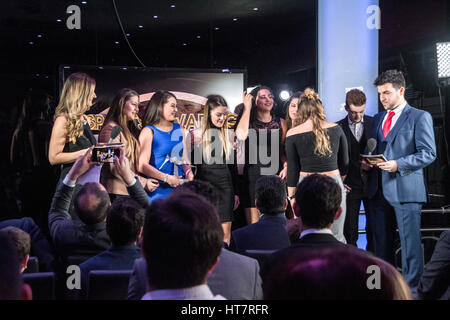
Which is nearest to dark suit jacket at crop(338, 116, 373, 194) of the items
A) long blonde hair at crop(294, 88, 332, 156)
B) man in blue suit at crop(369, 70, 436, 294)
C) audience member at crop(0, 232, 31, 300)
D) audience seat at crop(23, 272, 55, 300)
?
man in blue suit at crop(369, 70, 436, 294)

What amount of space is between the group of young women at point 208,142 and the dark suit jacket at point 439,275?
5.56 feet

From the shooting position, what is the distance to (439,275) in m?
1.97

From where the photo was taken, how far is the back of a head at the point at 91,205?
241 centimetres

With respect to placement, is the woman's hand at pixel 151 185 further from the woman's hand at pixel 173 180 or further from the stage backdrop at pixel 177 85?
the stage backdrop at pixel 177 85

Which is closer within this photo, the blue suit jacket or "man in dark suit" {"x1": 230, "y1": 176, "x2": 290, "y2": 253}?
"man in dark suit" {"x1": 230, "y1": 176, "x2": 290, "y2": 253}

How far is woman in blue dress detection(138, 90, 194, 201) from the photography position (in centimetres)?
412

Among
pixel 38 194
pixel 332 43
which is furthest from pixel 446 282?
pixel 38 194

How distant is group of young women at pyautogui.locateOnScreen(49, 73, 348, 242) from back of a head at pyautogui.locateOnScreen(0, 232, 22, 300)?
9.05ft

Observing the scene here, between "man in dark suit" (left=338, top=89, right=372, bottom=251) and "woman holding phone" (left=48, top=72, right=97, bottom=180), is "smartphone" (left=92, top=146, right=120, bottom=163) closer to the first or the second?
"woman holding phone" (left=48, top=72, right=97, bottom=180)

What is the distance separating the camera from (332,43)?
14.3ft

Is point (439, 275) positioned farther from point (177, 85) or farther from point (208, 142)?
point (177, 85)

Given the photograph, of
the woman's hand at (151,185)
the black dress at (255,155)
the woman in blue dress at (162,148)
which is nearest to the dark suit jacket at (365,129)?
the black dress at (255,155)

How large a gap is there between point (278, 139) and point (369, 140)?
0.88 metres
